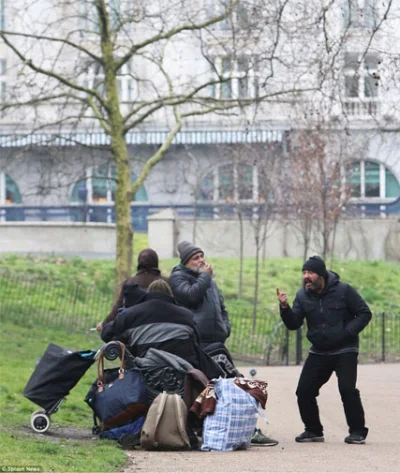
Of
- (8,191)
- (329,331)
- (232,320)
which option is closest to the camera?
(329,331)

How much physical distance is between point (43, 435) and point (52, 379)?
1.71 feet

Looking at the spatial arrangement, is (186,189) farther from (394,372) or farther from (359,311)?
(359,311)

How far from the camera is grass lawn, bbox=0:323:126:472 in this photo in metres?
9.19

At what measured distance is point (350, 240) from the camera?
35.2 metres

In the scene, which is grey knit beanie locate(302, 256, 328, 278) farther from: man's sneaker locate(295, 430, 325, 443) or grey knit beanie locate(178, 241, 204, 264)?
man's sneaker locate(295, 430, 325, 443)

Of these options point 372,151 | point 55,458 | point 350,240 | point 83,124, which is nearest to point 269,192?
point 350,240

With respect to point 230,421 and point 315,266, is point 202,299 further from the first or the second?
point 230,421

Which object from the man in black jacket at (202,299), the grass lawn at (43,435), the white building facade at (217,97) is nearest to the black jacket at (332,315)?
the man in black jacket at (202,299)

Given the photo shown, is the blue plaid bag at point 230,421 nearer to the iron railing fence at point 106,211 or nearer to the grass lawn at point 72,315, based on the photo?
the grass lawn at point 72,315

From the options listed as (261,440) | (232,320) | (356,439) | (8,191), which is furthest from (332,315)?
(8,191)

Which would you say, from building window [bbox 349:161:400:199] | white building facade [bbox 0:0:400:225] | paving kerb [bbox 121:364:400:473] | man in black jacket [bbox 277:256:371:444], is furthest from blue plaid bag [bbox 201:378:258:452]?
building window [bbox 349:161:400:199]

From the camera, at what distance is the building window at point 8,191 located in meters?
44.8

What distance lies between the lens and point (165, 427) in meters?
10.6

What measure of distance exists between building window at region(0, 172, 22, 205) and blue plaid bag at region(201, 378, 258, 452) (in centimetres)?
3452
